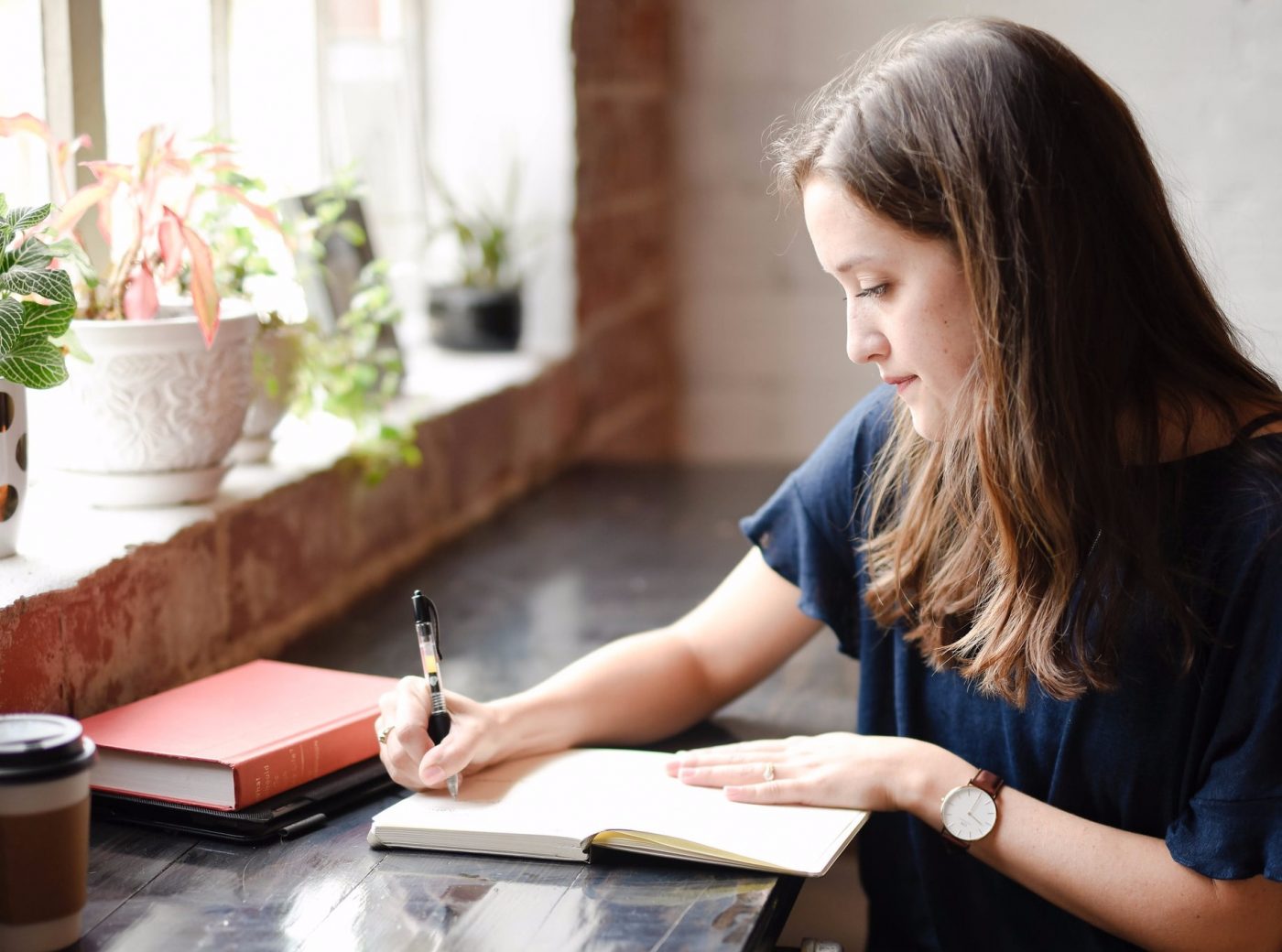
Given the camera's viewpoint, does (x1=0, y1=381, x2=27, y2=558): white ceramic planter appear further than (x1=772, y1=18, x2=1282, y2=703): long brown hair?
Yes

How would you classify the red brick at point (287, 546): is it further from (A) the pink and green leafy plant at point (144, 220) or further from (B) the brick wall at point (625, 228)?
(B) the brick wall at point (625, 228)

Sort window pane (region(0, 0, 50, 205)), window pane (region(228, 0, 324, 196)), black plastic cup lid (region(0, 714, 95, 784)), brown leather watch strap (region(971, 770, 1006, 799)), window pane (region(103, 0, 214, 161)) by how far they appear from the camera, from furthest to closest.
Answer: window pane (region(228, 0, 324, 196)) → window pane (region(103, 0, 214, 161)) → window pane (region(0, 0, 50, 205)) → brown leather watch strap (region(971, 770, 1006, 799)) → black plastic cup lid (region(0, 714, 95, 784))

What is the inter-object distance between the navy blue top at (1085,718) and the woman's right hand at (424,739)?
0.36m

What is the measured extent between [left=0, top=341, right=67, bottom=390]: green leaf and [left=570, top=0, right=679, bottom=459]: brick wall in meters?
1.63

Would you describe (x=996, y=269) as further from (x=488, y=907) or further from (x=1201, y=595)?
(x=488, y=907)

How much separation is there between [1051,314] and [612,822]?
19.8 inches

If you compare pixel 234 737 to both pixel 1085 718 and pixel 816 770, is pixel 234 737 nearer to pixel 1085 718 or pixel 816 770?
pixel 816 770

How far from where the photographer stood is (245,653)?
61.2 inches

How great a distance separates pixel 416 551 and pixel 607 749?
86 centimetres

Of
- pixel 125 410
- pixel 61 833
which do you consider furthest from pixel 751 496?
pixel 61 833

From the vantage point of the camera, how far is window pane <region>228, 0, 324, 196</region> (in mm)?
2070

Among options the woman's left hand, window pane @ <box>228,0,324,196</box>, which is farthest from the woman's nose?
window pane @ <box>228,0,324,196</box>

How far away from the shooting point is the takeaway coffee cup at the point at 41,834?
2.89 feet

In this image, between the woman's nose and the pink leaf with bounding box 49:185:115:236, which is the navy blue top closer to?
the woman's nose
